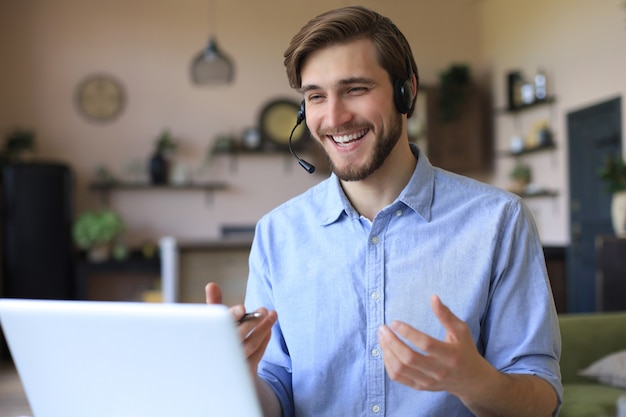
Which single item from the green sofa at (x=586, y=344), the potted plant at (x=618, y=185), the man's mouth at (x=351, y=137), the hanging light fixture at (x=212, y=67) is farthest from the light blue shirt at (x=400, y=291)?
the hanging light fixture at (x=212, y=67)

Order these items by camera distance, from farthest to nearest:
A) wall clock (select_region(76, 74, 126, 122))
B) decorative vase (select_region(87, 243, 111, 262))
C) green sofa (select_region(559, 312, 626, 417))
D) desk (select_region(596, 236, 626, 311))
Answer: wall clock (select_region(76, 74, 126, 122))
decorative vase (select_region(87, 243, 111, 262))
desk (select_region(596, 236, 626, 311))
green sofa (select_region(559, 312, 626, 417))

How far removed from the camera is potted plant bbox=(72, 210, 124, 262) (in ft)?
21.4

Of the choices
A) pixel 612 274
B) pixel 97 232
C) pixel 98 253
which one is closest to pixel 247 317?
pixel 612 274

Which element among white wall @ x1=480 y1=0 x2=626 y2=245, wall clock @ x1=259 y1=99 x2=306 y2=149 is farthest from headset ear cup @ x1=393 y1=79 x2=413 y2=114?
wall clock @ x1=259 y1=99 x2=306 y2=149

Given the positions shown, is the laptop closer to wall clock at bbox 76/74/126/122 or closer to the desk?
the desk

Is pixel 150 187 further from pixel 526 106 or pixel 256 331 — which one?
pixel 256 331

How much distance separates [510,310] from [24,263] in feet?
19.1

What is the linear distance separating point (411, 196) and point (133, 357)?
0.66 metres

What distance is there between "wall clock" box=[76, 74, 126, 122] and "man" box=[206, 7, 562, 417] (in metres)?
6.18

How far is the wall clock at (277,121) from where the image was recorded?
749 cm

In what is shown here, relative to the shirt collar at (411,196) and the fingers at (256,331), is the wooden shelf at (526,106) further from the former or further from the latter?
the fingers at (256,331)

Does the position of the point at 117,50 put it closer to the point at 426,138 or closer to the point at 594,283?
the point at 426,138

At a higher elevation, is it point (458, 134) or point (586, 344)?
point (458, 134)

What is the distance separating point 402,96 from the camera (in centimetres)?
135
